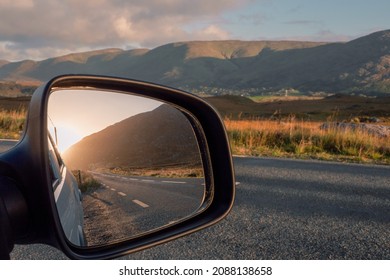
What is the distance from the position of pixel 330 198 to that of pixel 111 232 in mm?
5143

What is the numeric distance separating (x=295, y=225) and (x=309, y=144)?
346 inches

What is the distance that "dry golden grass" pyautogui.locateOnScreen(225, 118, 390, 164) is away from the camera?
1193cm

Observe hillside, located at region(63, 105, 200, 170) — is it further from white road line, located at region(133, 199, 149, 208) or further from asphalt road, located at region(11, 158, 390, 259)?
asphalt road, located at region(11, 158, 390, 259)

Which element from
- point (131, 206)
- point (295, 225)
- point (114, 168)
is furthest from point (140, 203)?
point (295, 225)

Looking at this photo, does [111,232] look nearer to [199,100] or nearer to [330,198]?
[199,100]

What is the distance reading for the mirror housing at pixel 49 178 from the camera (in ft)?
3.84

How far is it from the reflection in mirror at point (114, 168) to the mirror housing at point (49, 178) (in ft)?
0.11

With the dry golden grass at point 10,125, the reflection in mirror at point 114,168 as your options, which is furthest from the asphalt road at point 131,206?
the dry golden grass at point 10,125

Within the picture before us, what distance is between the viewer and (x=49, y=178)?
1.16 metres

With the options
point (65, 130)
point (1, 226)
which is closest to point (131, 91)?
point (65, 130)

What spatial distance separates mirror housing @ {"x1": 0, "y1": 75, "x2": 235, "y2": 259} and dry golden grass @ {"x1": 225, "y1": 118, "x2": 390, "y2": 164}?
9.75 meters

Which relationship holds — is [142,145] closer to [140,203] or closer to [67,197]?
[140,203]

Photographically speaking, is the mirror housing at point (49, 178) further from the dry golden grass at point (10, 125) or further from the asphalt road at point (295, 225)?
the dry golden grass at point (10, 125)

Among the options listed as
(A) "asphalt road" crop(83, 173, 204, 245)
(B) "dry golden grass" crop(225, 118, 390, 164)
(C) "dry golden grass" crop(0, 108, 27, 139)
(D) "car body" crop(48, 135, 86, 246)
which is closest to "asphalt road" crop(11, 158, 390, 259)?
(A) "asphalt road" crop(83, 173, 204, 245)
